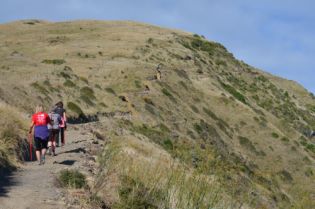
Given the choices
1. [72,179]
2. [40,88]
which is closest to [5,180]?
[72,179]

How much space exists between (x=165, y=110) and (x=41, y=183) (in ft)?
151

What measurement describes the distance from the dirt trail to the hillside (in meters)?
1.08

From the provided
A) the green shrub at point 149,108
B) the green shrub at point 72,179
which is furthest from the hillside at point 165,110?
the green shrub at point 72,179

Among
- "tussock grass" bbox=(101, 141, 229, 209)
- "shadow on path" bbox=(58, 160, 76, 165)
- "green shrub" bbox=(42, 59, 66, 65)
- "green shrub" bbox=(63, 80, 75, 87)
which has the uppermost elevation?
"green shrub" bbox=(42, 59, 66, 65)

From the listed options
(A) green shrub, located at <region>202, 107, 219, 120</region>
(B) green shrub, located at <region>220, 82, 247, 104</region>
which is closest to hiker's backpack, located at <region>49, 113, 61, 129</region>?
(A) green shrub, located at <region>202, 107, 219, 120</region>

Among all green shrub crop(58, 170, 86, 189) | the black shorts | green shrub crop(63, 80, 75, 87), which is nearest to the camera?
green shrub crop(58, 170, 86, 189)

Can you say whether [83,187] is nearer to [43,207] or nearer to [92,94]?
[43,207]

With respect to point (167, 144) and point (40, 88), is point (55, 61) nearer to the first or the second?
point (40, 88)

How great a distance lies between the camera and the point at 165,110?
5881 centimetres

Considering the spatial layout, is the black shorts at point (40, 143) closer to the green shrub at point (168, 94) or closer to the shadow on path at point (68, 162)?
the shadow on path at point (68, 162)

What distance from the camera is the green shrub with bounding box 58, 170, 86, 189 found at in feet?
40.6

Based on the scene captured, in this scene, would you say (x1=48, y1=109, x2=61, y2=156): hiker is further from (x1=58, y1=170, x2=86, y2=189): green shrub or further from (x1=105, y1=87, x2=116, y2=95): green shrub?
(x1=105, y1=87, x2=116, y2=95): green shrub

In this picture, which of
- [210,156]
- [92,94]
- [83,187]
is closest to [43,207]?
[83,187]

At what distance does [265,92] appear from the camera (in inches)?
4080
